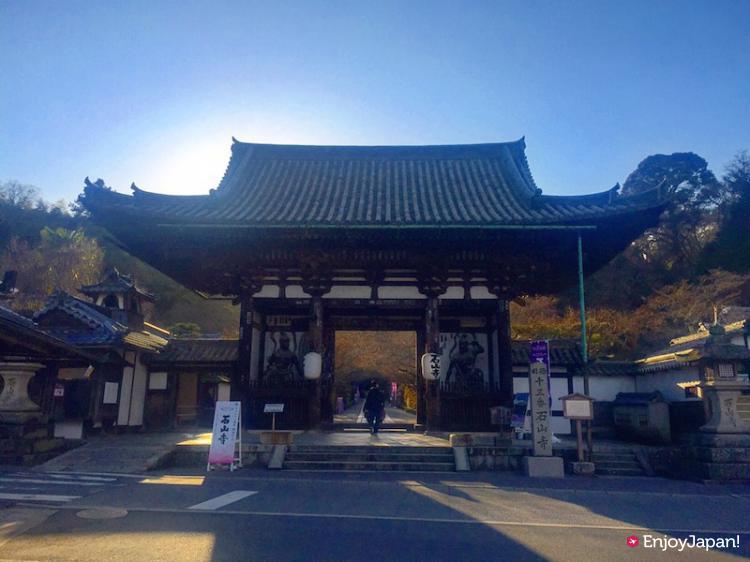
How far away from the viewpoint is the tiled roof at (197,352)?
2138 centimetres

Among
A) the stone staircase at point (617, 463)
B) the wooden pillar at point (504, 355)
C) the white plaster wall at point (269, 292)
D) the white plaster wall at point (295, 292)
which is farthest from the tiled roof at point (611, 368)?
the white plaster wall at point (269, 292)

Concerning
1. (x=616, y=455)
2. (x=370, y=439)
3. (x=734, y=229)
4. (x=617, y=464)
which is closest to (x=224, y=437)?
(x=370, y=439)

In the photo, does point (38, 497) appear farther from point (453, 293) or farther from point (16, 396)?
point (453, 293)

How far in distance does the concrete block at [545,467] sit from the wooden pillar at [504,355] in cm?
307

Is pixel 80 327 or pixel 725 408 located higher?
pixel 80 327

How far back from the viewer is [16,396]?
1359 centimetres

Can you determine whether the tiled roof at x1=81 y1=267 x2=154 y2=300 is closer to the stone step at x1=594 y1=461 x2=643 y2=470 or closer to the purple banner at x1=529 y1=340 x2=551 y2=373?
the purple banner at x1=529 y1=340 x2=551 y2=373

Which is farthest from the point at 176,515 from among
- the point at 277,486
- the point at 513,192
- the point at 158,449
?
the point at 513,192

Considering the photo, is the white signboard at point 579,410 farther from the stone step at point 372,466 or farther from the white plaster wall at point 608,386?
the white plaster wall at point 608,386

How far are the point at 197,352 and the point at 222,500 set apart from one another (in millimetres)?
14961

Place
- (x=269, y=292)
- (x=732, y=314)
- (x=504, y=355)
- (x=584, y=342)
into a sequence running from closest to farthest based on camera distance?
(x=584, y=342) < (x=504, y=355) < (x=269, y=292) < (x=732, y=314)

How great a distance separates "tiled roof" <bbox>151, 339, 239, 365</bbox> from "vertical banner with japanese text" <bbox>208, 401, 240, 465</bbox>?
1008 centimetres

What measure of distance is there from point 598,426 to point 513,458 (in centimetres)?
674

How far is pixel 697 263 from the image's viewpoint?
3956 cm
